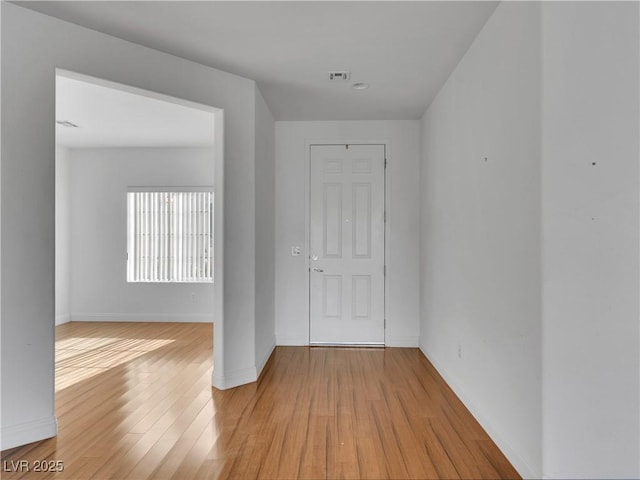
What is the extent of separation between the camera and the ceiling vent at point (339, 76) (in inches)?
123

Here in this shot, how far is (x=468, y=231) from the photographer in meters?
2.71

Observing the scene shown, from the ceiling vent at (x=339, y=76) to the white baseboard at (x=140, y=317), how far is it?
4.01 metres

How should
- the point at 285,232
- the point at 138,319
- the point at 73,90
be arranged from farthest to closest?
1. the point at 138,319
2. the point at 285,232
3. the point at 73,90

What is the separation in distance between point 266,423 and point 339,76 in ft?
9.26

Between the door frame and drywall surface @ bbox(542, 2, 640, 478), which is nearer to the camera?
drywall surface @ bbox(542, 2, 640, 478)

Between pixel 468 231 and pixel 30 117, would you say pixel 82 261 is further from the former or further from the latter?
pixel 468 231

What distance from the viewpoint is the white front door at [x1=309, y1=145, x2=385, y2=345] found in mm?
4387

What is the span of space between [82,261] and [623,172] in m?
6.58

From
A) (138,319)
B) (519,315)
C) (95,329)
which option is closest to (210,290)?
(138,319)

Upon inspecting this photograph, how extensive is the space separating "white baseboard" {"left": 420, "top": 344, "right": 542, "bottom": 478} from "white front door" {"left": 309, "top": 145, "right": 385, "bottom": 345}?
1.14 m

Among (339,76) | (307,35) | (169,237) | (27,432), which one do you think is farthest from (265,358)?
(169,237)

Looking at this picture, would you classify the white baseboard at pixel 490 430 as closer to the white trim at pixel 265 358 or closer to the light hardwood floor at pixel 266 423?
the light hardwood floor at pixel 266 423

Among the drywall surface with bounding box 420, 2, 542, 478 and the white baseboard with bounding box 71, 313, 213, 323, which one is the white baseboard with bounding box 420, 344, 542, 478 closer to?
the drywall surface with bounding box 420, 2, 542, 478

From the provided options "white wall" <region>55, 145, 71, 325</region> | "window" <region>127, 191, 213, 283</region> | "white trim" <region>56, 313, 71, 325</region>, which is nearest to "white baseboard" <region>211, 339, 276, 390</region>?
"window" <region>127, 191, 213, 283</region>
